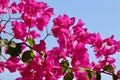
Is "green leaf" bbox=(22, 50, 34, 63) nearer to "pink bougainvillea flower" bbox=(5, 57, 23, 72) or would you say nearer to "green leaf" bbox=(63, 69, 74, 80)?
"pink bougainvillea flower" bbox=(5, 57, 23, 72)

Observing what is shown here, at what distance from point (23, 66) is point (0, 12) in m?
0.76

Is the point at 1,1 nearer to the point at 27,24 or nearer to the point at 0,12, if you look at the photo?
the point at 0,12

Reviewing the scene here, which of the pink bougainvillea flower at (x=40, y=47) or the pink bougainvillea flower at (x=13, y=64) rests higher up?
the pink bougainvillea flower at (x=40, y=47)

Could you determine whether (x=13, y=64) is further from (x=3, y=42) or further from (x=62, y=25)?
(x=62, y=25)

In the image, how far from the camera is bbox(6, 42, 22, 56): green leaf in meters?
3.26

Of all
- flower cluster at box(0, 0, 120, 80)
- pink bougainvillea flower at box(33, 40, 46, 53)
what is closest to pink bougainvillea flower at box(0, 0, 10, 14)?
flower cluster at box(0, 0, 120, 80)

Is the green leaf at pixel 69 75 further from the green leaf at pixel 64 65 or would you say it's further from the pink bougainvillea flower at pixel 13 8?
the pink bougainvillea flower at pixel 13 8

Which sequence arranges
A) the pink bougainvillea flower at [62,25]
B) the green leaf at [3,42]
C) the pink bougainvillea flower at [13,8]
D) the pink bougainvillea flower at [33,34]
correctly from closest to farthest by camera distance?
the green leaf at [3,42], the pink bougainvillea flower at [62,25], the pink bougainvillea flower at [33,34], the pink bougainvillea flower at [13,8]

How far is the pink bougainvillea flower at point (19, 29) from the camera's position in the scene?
340cm

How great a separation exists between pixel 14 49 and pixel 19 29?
228 millimetres

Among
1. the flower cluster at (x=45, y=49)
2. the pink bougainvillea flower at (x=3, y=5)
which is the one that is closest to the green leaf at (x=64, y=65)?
the flower cluster at (x=45, y=49)

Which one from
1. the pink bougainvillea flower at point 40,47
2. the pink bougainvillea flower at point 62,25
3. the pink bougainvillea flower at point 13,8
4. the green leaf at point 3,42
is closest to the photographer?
the green leaf at point 3,42

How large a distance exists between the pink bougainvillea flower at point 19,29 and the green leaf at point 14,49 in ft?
0.34

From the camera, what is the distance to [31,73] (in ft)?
10.5
